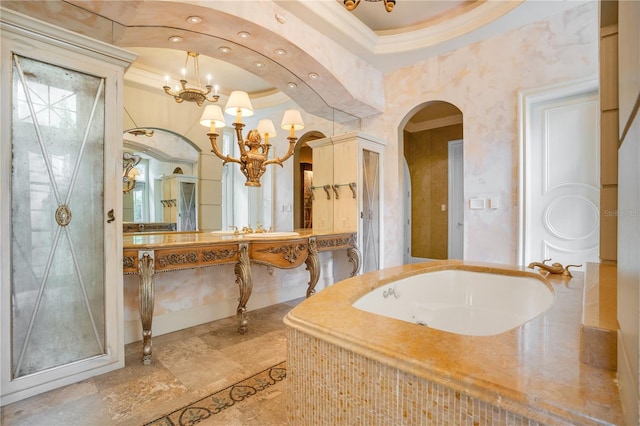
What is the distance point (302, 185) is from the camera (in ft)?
14.2

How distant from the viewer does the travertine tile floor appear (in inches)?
55.9

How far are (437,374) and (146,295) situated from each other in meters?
1.88

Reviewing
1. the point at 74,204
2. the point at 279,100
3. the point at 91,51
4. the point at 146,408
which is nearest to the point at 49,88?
the point at 91,51

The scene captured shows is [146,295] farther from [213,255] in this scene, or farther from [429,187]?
[429,187]

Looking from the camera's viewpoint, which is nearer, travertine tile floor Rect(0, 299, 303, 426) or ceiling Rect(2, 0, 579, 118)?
travertine tile floor Rect(0, 299, 303, 426)

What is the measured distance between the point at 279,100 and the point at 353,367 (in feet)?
12.5

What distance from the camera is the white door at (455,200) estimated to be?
547 centimetres

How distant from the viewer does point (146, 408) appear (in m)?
1.48

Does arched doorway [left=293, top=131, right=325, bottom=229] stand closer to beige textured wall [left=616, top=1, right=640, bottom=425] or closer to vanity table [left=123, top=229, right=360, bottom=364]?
vanity table [left=123, top=229, right=360, bottom=364]

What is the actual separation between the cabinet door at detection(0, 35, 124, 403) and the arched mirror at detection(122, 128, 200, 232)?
0.85 metres

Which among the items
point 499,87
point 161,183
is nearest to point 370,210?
point 499,87

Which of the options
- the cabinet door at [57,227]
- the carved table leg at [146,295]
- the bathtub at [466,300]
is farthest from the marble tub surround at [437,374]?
the cabinet door at [57,227]

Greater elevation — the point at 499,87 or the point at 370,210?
the point at 499,87

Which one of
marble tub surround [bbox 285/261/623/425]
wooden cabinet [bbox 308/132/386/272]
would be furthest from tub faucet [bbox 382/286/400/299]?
wooden cabinet [bbox 308/132/386/272]
